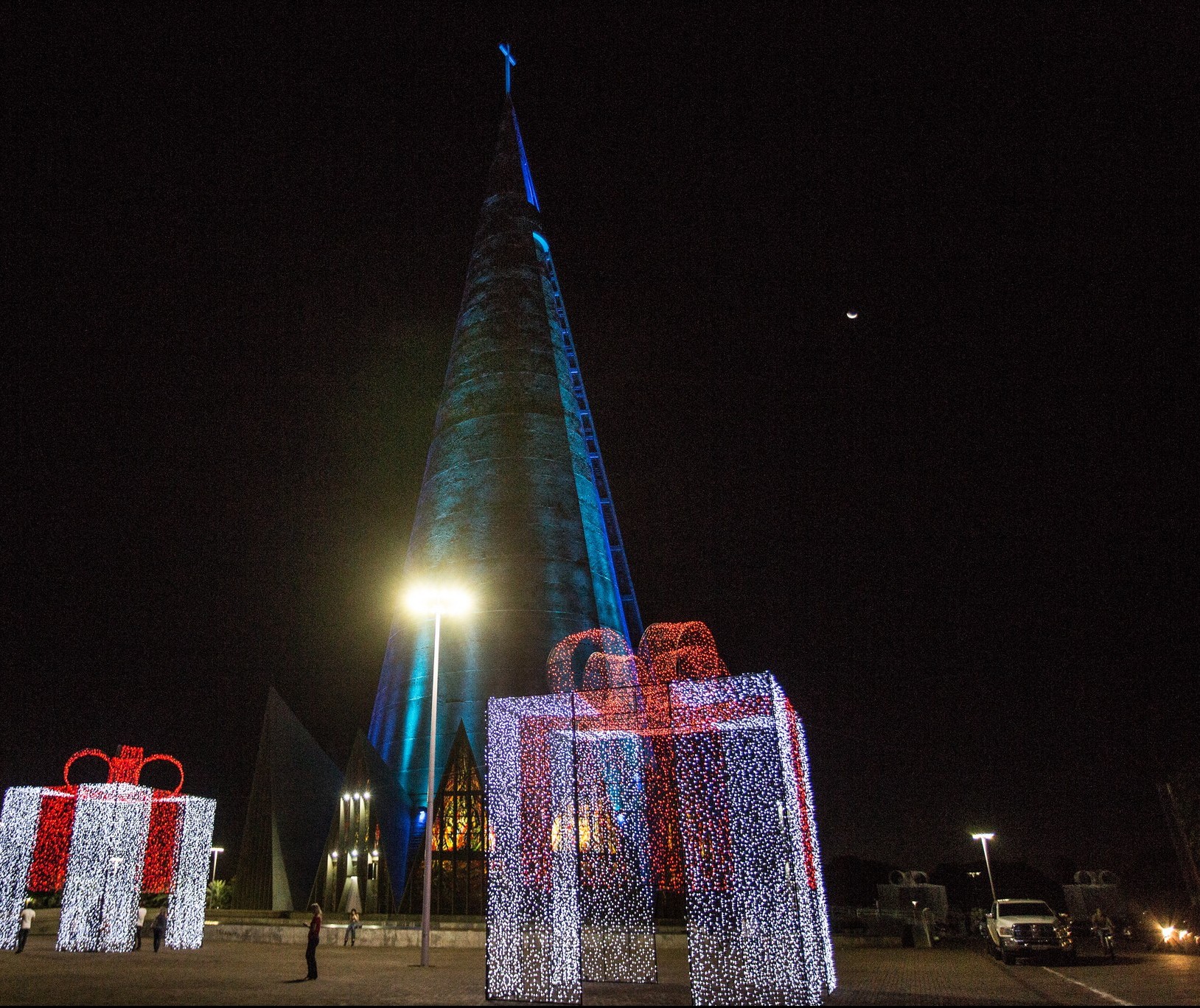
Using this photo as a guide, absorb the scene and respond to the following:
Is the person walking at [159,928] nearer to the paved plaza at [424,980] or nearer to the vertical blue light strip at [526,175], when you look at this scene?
the paved plaza at [424,980]

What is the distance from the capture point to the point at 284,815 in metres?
27.7

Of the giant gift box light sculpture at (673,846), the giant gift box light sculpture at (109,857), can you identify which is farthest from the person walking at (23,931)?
the giant gift box light sculpture at (673,846)

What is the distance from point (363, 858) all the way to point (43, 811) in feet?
28.8

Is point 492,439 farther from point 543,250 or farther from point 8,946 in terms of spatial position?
point 8,946

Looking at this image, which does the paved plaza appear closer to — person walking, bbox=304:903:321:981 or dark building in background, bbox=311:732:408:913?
person walking, bbox=304:903:321:981

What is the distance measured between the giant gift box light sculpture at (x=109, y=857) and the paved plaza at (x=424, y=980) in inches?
37.7

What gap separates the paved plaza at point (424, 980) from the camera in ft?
37.5

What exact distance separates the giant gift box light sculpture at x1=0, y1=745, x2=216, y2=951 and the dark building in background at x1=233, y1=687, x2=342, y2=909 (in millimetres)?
6219

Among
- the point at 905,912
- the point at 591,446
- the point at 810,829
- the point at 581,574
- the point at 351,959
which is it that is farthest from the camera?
the point at 591,446

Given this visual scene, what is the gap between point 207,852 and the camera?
66.4 ft

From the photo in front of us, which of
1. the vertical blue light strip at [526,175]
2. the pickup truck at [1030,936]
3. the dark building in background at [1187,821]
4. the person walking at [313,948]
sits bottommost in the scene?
the pickup truck at [1030,936]

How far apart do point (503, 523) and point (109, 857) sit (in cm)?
1621

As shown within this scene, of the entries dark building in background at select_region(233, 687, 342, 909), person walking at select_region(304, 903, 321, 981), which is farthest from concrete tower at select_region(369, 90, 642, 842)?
person walking at select_region(304, 903, 321, 981)

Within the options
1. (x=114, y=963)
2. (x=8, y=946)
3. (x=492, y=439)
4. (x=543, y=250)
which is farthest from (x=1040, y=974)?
(x=543, y=250)
